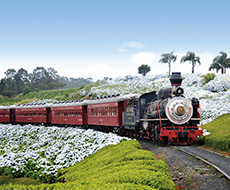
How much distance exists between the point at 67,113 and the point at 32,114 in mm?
8591

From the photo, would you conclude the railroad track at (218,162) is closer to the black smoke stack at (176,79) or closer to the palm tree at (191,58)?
the black smoke stack at (176,79)

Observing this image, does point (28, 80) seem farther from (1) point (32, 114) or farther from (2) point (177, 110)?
(2) point (177, 110)

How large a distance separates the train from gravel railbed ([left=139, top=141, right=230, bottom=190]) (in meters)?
3.49

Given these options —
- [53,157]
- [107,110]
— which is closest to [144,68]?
[107,110]

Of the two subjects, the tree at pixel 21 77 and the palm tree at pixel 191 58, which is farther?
the tree at pixel 21 77

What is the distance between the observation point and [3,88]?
4225 inches

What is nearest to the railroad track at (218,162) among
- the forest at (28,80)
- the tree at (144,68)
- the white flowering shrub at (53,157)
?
the white flowering shrub at (53,157)

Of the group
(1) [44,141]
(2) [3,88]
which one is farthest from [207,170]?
(2) [3,88]

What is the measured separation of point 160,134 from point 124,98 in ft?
20.9

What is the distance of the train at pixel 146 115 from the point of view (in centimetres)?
1600

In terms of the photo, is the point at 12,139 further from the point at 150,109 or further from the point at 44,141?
the point at 150,109

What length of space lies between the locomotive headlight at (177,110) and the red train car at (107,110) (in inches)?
206

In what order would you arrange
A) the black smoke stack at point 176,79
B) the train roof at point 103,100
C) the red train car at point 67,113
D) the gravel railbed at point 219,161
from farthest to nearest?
the red train car at point 67,113 → the train roof at point 103,100 → the black smoke stack at point 176,79 → the gravel railbed at point 219,161

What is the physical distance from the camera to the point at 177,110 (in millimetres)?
15859
